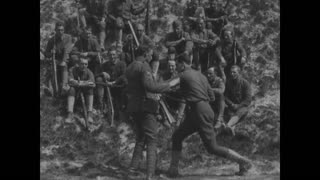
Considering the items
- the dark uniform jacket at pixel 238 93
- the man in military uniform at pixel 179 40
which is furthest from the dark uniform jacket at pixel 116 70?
the dark uniform jacket at pixel 238 93

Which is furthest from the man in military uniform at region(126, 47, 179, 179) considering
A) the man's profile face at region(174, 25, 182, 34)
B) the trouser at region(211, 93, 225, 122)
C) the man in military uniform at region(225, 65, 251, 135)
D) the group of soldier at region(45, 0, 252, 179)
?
the man in military uniform at region(225, 65, 251, 135)

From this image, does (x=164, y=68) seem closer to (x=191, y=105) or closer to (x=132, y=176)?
(x=191, y=105)

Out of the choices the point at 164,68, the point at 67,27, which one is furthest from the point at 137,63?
the point at 67,27

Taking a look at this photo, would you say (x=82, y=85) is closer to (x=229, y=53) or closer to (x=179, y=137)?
(x=179, y=137)

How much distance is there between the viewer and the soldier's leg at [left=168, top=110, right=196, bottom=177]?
14688mm

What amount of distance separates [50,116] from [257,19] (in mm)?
4223

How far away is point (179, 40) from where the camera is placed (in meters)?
15.1

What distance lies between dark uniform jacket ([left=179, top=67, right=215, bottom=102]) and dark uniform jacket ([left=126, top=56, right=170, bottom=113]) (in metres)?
0.32

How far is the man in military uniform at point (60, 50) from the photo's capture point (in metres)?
15.1

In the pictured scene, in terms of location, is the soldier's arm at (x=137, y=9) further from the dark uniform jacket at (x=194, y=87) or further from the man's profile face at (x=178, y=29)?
the dark uniform jacket at (x=194, y=87)

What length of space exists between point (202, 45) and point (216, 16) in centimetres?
63

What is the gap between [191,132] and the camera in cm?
1473

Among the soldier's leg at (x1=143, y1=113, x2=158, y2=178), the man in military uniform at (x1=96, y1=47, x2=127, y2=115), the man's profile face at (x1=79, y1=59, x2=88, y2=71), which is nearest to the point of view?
the soldier's leg at (x1=143, y1=113, x2=158, y2=178)

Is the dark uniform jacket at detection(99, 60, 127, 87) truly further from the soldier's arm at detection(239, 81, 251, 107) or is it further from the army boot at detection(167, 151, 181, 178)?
the soldier's arm at detection(239, 81, 251, 107)
